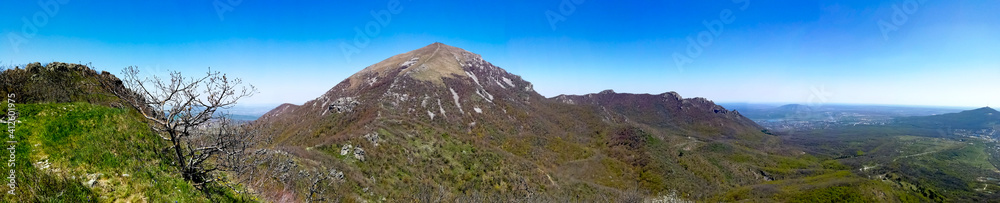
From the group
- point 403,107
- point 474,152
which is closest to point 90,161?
point 474,152

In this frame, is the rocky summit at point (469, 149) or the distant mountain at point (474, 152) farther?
the rocky summit at point (469, 149)

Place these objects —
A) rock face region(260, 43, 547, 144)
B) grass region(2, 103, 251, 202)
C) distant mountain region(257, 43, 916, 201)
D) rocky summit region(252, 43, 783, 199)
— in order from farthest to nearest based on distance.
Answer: rock face region(260, 43, 547, 144) → rocky summit region(252, 43, 783, 199) → distant mountain region(257, 43, 916, 201) → grass region(2, 103, 251, 202)

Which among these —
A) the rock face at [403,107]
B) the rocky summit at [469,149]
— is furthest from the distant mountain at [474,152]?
the rock face at [403,107]

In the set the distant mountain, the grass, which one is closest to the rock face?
the distant mountain

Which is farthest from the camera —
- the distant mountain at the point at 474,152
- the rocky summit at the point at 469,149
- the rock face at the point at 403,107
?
the rock face at the point at 403,107

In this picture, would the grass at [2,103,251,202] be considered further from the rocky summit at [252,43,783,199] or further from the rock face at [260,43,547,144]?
the rock face at [260,43,547,144]

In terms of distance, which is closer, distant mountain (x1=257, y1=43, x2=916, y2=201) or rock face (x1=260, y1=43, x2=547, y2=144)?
distant mountain (x1=257, y1=43, x2=916, y2=201)

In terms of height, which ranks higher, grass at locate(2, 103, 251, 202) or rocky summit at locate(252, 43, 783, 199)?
grass at locate(2, 103, 251, 202)

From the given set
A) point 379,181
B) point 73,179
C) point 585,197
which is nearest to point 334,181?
point 379,181

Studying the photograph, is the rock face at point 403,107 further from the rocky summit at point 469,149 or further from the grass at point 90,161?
the grass at point 90,161
